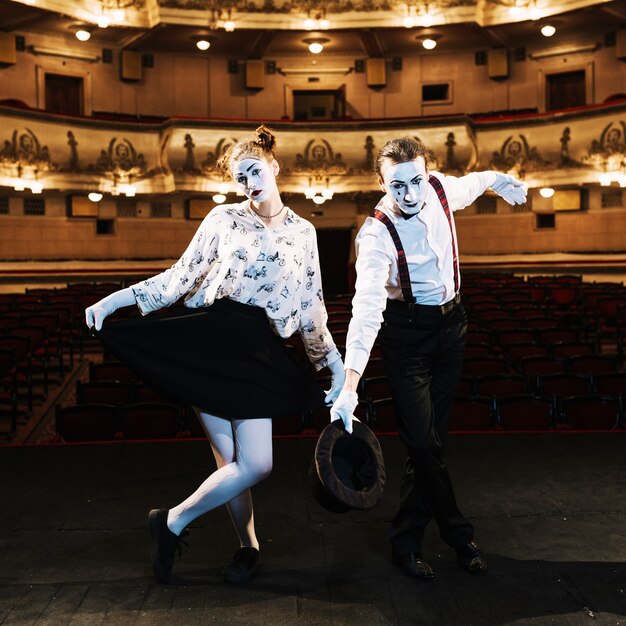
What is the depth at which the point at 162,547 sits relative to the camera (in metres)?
2.83

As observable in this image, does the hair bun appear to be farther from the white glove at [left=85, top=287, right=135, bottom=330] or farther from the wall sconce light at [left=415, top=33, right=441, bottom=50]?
the wall sconce light at [left=415, top=33, right=441, bottom=50]

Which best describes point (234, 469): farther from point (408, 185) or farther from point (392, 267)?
point (408, 185)

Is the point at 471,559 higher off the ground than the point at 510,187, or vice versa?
the point at 510,187

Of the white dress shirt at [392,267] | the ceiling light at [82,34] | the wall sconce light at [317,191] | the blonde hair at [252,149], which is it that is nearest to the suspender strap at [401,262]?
the white dress shirt at [392,267]

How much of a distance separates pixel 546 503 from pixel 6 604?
7.50 feet

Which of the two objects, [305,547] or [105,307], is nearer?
[105,307]

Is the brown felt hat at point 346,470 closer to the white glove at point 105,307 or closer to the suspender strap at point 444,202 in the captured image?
the suspender strap at point 444,202

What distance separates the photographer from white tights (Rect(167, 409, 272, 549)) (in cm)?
279

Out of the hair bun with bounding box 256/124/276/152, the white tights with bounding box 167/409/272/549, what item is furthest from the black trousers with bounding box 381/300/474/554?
the hair bun with bounding box 256/124/276/152

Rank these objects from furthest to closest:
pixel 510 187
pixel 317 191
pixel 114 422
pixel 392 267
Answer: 1. pixel 317 191
2. pixel 114 422
3. pixel 510 187
4. pixel 392 267

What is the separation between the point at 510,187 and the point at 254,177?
1.15 meters

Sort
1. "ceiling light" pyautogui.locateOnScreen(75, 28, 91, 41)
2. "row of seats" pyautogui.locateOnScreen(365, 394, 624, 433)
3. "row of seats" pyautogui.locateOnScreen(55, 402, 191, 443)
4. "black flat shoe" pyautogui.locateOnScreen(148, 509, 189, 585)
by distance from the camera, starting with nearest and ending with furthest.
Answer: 1. "black flat shoe" pyautogui.locateOnScreen(148, 509, 189, 585)
2. "row of seats" pyautogui.locateOnScreen(55, 402, 191, 443)
3. "row of seats" pyautogui.locateOnScreen(365, 394, 624, 433)
4. "ceiling light" pyautogui.locateOnScreen(75, 28, 91, 41)

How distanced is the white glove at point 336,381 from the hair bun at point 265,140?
844mm

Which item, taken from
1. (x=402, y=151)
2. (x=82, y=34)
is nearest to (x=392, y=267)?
(x=402, y=151)
